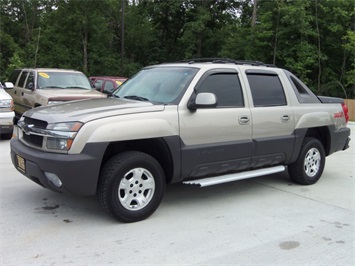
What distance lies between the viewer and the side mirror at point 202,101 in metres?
4.75

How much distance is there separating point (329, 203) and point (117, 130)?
316 cm

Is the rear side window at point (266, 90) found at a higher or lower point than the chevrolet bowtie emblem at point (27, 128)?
higher

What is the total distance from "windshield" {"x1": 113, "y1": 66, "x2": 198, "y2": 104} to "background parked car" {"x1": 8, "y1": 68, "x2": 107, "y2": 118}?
4649 millimetres

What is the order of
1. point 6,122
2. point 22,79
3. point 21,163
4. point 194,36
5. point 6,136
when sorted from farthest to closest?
1. point 194,36
2. point 22,79
3. point 6,136
4. point 6,122
5. point 21,163

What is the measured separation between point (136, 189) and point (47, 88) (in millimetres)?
7427

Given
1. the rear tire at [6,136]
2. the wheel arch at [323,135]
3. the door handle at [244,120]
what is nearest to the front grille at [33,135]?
the door handle at [244,120]

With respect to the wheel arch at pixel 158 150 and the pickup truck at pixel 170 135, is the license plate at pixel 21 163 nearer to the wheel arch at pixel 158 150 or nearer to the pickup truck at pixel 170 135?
the pickup truck at pixel 170 135

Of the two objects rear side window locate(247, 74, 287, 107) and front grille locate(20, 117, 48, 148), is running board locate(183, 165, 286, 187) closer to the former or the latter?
rear side window locate(247, 74, 287, 107)

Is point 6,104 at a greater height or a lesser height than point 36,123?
lesser

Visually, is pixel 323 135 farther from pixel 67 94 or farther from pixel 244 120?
pixel 67 94

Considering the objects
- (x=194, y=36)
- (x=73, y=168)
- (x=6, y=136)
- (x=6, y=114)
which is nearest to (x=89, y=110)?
(x=73, y=168)

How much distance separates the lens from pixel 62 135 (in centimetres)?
418

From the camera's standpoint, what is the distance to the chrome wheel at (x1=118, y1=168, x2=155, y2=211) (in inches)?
175

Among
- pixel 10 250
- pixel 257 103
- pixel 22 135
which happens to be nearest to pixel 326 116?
pixel 257 103
